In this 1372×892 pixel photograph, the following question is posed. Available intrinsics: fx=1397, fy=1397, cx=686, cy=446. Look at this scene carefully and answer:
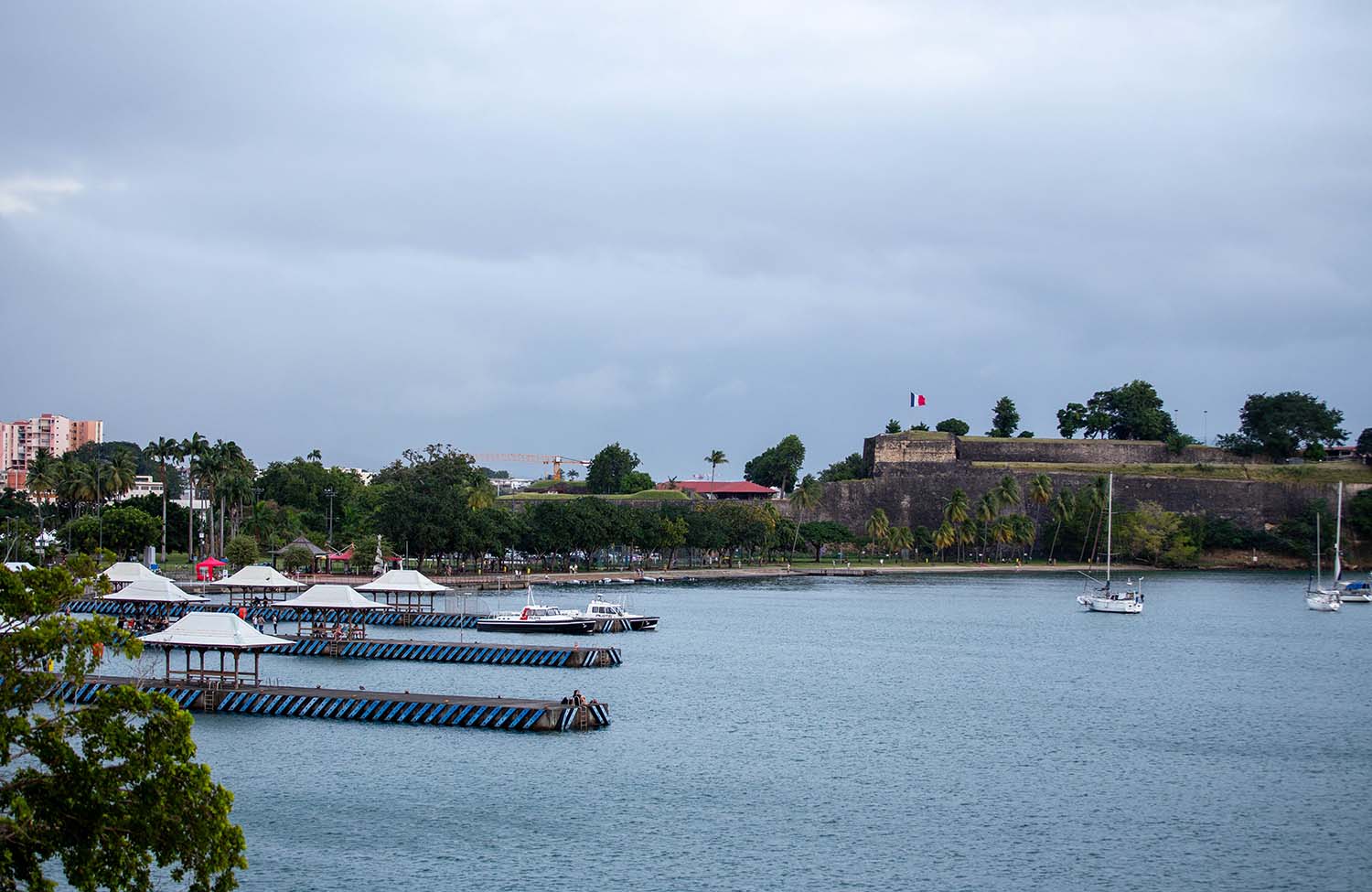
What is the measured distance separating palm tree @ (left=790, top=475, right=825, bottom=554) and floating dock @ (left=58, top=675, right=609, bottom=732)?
80.9m

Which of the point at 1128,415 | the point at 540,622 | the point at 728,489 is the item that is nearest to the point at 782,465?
the point at 728,489

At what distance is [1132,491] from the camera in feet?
384

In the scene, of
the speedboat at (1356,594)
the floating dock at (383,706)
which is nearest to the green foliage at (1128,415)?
the speedboat at (1356,594)

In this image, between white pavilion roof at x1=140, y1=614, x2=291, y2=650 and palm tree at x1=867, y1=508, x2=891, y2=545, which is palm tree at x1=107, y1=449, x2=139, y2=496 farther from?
palm tree at x1=867, y1=508, x2=891, y2=545

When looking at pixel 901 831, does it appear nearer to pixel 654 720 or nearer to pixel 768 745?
pixel 768 745

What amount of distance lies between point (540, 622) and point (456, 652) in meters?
8.08

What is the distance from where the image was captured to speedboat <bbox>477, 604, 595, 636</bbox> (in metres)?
56.2

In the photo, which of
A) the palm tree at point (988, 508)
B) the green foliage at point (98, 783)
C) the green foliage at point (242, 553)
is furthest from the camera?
the palm tree at point (988, 508)

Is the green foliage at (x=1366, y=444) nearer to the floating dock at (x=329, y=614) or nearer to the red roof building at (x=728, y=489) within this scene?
the red roof building at (x=728, y=489)

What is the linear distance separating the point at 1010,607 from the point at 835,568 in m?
32.8

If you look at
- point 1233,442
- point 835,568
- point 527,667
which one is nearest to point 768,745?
point 527,667

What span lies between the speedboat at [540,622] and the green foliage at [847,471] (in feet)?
234

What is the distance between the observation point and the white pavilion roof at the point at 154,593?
53.0m

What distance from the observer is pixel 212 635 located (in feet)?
118
